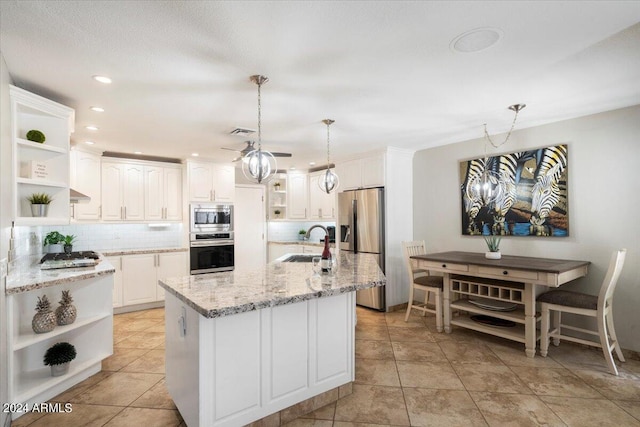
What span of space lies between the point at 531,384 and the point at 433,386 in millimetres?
783

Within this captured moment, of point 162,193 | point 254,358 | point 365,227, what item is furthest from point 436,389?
point 162,193

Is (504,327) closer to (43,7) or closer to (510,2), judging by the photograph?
(510,2)

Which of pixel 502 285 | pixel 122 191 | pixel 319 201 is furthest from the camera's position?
pixel 319 201

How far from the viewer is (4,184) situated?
7.14 feet

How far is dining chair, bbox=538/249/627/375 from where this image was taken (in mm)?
2832

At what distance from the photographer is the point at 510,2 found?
1.62m

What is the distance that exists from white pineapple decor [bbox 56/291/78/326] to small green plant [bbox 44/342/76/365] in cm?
17

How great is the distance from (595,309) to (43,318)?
4.44m

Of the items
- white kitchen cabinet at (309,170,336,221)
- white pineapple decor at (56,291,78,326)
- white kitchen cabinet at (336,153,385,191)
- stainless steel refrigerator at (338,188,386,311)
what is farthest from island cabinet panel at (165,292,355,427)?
white kitchen cabinet at (309,170,336,221)

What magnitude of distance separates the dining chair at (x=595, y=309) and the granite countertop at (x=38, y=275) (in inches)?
158

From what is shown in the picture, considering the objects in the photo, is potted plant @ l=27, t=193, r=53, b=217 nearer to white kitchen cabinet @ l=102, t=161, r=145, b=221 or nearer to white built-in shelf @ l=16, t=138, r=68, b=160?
white built-in shelf @ l=16, t=138, r=68, b=160

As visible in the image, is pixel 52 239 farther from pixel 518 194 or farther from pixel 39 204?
pixel 518 194

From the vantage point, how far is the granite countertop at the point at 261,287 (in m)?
1.74

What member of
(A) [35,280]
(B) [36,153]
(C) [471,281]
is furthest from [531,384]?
(B) [36,153]
